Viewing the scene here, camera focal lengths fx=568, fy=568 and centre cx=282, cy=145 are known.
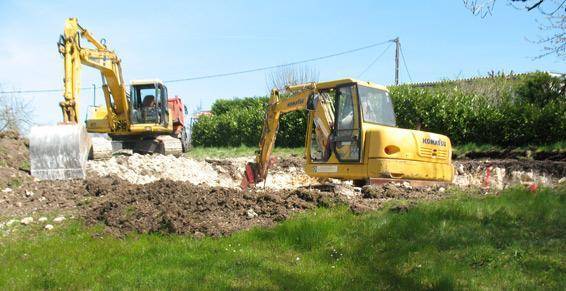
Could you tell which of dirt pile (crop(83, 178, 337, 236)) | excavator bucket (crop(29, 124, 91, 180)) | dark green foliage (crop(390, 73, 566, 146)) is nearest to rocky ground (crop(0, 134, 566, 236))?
dirt pile (crop(83, 178, 337, 236))

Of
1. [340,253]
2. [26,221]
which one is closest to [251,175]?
[26,221]

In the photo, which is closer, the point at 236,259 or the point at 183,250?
the point at 236,259

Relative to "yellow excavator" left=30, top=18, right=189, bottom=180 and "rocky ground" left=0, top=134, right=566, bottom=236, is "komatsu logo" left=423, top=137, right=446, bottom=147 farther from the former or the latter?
"yellow excavator" left=30, top=18, right=189, bottom=180

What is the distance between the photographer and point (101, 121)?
2120 centimetres

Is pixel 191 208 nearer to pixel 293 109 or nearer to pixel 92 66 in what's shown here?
pixel 293 109

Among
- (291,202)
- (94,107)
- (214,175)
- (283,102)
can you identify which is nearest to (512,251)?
(291,202)

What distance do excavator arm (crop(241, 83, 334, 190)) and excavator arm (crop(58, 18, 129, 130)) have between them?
4.71 meters

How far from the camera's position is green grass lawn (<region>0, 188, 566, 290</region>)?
595 centimetres

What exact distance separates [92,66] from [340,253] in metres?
12.9

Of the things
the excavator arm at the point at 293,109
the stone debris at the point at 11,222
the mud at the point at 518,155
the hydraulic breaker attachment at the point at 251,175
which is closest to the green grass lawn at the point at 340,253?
the stone debris at the point at 11,222

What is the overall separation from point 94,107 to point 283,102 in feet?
36.3

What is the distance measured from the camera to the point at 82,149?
13.6m

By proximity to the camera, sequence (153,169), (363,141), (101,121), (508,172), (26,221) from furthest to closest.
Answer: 1. (101,121)
2. (508,172)
3. (153,169)
4. (363,141)
5. (26,221)

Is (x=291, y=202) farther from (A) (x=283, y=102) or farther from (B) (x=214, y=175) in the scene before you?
(B) (x=214, y=175)
